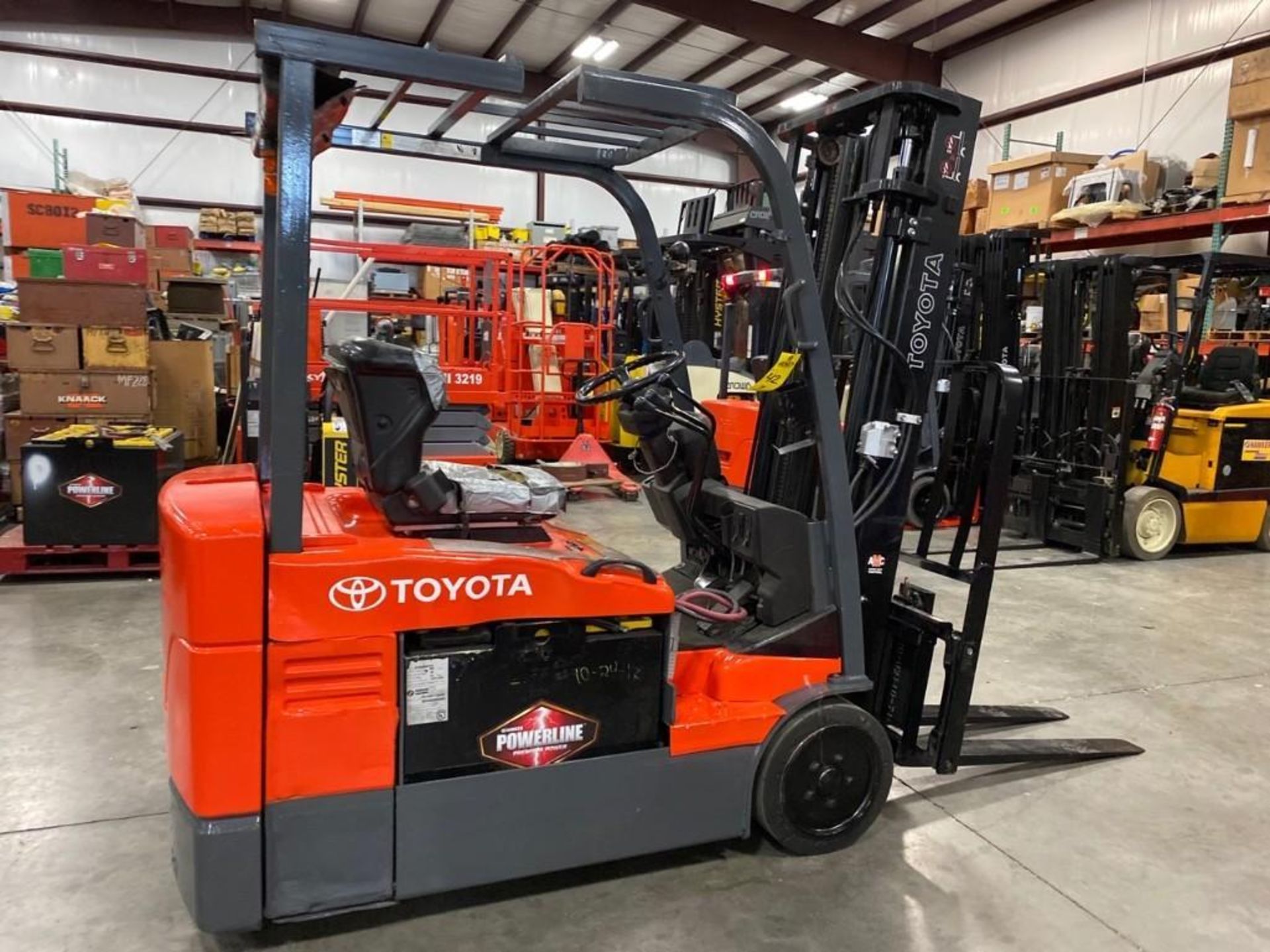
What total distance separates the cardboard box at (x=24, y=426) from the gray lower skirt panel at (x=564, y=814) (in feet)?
18.3

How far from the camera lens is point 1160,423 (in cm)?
762

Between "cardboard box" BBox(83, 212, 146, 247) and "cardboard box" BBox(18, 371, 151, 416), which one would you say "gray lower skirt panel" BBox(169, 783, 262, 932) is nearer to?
"cardboard box" BBox(18, 371, 151, 416)

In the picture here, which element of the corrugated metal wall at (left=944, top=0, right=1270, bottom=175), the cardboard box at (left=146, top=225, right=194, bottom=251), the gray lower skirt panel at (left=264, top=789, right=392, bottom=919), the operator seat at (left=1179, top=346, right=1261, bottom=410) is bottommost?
the gray lower skirt panel at (left=264, top=789, right=392, bottom=919)

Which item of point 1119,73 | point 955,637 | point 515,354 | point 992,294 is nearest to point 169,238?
point 515,354

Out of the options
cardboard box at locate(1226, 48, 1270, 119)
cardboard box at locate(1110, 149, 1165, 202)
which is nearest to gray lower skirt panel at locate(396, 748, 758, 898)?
cardboard box at locate(1226, 48, 1270, 119)

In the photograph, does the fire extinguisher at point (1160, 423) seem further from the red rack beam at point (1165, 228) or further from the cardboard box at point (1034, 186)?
the cardboard box at point (1034, 186)

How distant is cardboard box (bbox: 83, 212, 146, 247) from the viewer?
825cm

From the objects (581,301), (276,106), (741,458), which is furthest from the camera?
(581,301)

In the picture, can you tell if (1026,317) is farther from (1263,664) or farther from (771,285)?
(771,285)

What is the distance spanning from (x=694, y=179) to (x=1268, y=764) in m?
18.9

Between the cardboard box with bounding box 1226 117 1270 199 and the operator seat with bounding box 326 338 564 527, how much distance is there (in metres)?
9.51

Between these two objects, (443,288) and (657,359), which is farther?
(443,288)

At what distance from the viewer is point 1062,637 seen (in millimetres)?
5547

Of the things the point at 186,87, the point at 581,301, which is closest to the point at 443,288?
the point at 581,301
